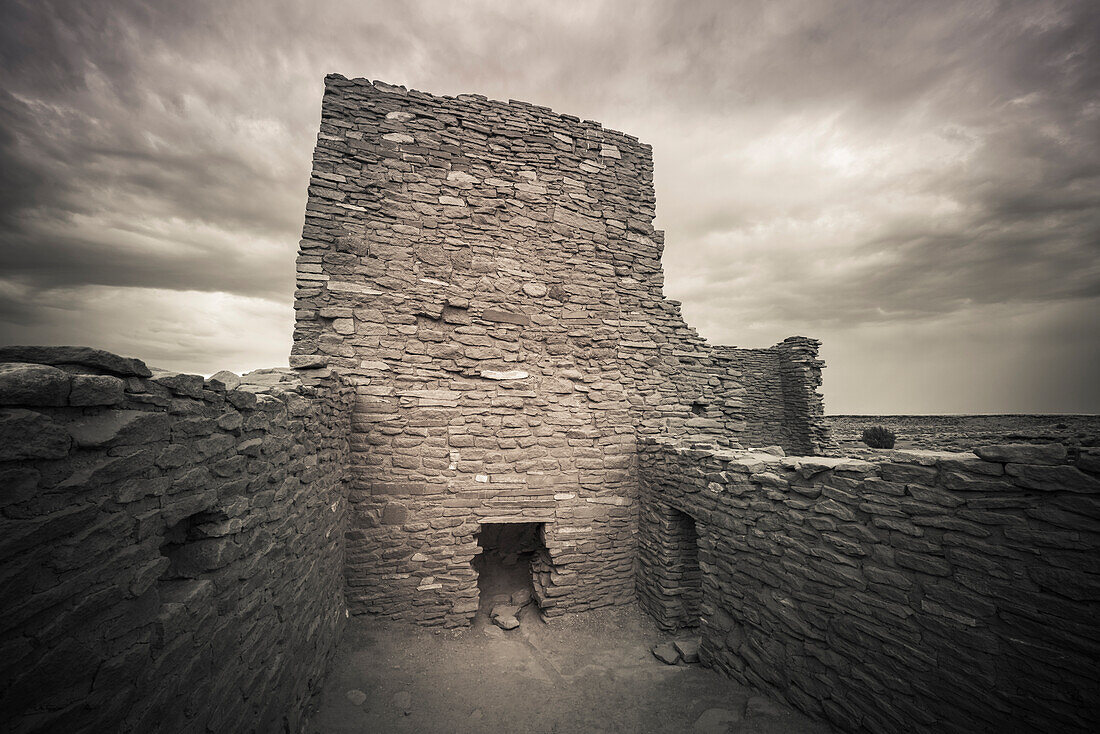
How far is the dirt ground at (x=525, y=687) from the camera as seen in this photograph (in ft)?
12.5

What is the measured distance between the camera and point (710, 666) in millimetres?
4641

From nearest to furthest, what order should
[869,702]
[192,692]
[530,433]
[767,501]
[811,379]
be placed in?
[192,692]
[869,702]
[767,501]
[530,433]
[811,379]

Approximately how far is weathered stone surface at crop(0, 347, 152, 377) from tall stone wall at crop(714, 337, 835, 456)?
10443 mm

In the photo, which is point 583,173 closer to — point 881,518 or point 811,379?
point 881,518

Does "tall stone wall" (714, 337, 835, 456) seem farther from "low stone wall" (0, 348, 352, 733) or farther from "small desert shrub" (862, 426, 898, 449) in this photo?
"low stone wall" (0, 348, 352, 733)

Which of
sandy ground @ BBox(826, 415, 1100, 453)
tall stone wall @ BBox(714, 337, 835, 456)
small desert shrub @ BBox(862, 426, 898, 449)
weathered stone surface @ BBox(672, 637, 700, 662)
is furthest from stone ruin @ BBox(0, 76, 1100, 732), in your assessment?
small desert shrub @ BBox(862, 426, 898, 449)

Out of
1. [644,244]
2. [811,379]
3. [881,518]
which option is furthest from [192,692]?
[811,379]

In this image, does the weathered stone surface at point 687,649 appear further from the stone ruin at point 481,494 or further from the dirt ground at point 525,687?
the stone ruin at point 481,494

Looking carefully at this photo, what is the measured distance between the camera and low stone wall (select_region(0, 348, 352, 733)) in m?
1.38

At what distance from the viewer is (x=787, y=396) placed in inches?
439

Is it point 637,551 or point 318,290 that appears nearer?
point 318,290

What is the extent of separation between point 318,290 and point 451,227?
206 centimetres

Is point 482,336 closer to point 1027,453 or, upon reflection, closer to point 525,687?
point 525,687

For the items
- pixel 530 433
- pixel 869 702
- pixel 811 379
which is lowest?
pixel 869 702
